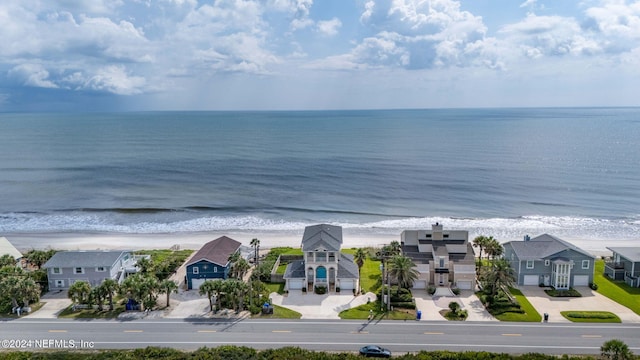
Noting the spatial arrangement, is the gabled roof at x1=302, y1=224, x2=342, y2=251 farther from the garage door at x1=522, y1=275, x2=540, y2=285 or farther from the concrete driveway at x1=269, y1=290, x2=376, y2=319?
the garage door at x1=522, y1=275, x2=540, y2=285

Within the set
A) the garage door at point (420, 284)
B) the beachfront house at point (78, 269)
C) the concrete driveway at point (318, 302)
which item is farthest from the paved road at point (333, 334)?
the garage door at point (420, 284)

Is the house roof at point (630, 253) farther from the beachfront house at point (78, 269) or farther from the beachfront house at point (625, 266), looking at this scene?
the beachfront house at point (78, 269)

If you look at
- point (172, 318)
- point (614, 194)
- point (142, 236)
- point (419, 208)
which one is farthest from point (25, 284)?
point (614, 194)

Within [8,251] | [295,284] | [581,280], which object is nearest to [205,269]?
[295,284]

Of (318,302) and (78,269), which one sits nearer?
(318,302)

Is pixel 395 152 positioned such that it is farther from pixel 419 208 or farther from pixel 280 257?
pixel 280 257

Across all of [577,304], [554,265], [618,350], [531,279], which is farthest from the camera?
[531,279]

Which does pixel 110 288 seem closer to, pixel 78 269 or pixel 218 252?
pixel 78 269
